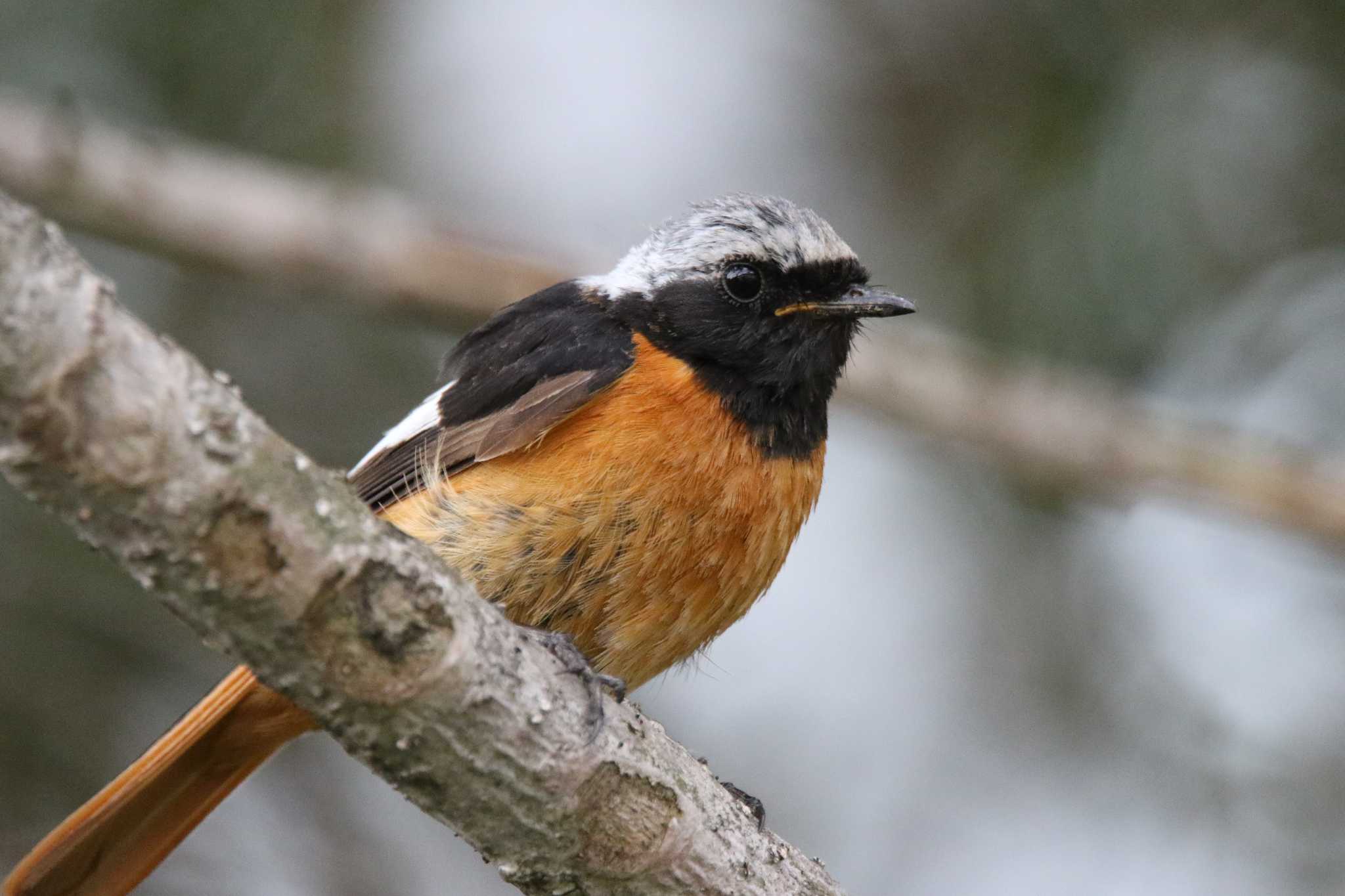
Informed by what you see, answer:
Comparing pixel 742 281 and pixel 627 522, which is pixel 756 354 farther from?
pixel 627 522

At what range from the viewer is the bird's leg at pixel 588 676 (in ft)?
8.01

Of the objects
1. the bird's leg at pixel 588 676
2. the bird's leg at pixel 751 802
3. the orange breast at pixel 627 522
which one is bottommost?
the bird's leg at pixel 588 676

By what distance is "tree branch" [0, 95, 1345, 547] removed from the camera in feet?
17.4

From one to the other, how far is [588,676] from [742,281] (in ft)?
5.36

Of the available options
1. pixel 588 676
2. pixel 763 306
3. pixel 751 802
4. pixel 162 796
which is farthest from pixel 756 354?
pixel 162 796

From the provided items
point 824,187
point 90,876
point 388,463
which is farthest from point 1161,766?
point 90,876

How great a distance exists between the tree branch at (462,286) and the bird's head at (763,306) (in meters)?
1.74

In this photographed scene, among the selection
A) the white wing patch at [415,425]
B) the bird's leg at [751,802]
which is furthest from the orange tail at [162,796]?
the bird's leg at [751,802]

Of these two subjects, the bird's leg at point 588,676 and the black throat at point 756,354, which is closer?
the bird's leg at point 588,676

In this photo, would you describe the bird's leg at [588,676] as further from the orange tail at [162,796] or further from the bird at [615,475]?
the orange tail at [162,796]

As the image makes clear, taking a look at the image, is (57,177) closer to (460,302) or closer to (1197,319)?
(460,302)

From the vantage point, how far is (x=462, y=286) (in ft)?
18.4

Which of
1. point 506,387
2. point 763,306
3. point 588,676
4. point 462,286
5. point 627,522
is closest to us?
point 588,676

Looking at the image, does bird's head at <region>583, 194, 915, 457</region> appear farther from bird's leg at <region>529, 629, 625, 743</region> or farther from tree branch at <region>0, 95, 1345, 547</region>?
tree branch at <region>0, 95, 1345, 547</region>
